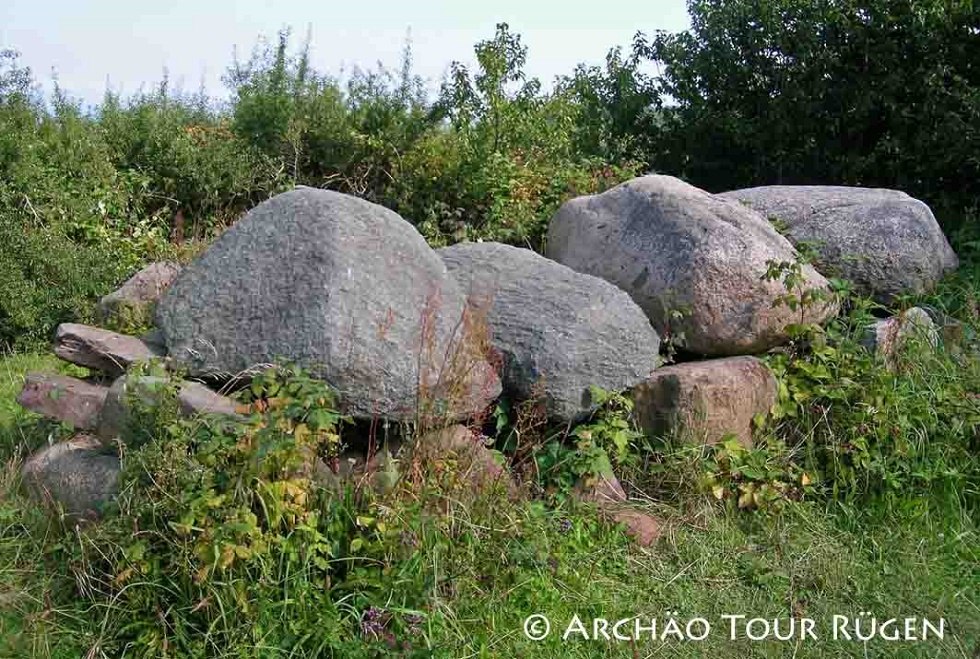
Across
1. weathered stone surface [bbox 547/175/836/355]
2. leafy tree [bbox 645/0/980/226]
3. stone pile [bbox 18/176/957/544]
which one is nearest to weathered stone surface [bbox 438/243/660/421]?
stone pile [bbox 18/176/957/544]

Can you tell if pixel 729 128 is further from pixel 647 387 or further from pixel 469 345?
pixel 469 345

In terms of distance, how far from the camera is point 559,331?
520 centimetres

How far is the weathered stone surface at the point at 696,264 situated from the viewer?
5.82 m

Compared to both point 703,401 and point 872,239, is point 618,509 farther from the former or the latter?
point 872,239

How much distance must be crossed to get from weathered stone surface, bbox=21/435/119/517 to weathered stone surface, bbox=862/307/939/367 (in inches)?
166

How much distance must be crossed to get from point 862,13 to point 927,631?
6.34 m

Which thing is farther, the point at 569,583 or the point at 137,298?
the point at 137,298

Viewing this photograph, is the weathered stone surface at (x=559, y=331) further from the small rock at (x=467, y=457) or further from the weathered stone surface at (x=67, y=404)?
the weathered stone surface at (x=67, y=404)

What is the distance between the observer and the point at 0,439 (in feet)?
17.0

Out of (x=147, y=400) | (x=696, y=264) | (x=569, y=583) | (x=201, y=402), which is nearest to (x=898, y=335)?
(x=696, y=264)

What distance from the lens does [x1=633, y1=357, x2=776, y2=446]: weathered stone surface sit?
17.4 ft

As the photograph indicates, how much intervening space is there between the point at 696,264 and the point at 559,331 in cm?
110

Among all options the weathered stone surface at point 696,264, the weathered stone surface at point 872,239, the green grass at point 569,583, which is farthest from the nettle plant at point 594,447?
the weathered stone surface at point 872,239

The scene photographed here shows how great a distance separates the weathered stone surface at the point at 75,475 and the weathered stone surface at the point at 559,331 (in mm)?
1899
